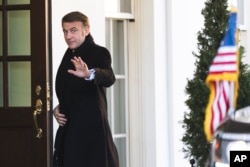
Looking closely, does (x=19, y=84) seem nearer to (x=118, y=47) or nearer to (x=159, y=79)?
(x=118, y=47)

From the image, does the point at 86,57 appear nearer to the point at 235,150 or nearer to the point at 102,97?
the point at 102,97

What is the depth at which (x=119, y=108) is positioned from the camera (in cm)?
778

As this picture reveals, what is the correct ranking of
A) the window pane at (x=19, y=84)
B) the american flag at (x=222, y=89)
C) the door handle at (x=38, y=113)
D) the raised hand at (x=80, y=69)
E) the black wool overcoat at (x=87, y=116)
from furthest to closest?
the window pane at (x=19, y=84) < the door handle at (x=38, y=113) < the black wool overcoat at (x=87, y=116) < the raised hand at (x=80, y=69) < the american flag at (x=222, y=89)

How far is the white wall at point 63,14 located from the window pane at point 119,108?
869 millimetres

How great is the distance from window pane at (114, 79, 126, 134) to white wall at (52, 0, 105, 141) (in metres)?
0.87

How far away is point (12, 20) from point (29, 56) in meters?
0.43

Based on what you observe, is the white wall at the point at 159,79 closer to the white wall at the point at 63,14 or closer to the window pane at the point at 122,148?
the window pane at the point at 122,148

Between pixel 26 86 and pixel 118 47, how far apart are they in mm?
1473

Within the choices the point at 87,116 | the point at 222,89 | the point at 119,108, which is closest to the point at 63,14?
the point at 87,116

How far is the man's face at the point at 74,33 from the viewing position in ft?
18.9

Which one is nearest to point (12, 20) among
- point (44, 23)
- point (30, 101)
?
point (44, 23)

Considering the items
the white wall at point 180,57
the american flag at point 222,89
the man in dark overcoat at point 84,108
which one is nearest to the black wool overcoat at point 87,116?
the man in dark overcoat at point 84,108

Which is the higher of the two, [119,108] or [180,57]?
[180,57]

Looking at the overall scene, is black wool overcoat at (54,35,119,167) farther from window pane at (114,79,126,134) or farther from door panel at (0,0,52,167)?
window pane at (114,79,126,134)
